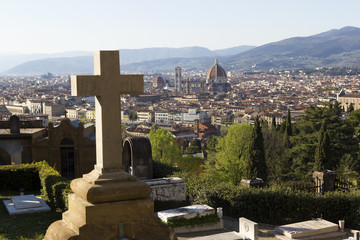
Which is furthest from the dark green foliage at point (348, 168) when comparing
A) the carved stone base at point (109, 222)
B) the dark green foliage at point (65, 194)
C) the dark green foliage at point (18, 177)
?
the carved stone base at point (109, 222)

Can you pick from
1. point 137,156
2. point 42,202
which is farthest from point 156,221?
point 137,156

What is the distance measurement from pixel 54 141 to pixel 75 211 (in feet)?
45.4

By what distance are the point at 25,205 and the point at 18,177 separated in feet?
11.1

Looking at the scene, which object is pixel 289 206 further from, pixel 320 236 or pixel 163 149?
pixel 163 149

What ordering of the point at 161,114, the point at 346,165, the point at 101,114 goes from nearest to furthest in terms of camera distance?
the point at 101,114
the point at 346,165
the point at 161,114

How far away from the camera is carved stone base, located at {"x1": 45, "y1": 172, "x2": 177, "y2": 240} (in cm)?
543

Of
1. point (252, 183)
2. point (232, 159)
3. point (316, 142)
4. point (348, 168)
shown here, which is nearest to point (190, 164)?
point (232, 159)

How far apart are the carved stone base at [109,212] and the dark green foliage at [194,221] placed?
5872mm

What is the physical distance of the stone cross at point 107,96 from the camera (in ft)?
18.7

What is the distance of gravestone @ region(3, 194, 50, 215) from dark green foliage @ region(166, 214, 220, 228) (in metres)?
3.24

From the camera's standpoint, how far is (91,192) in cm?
543

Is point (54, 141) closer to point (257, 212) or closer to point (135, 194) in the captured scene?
point (257, 212)

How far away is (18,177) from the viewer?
1491cm

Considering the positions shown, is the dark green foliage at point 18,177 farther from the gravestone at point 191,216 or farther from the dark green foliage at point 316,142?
the dark green foliage at point 316,142
